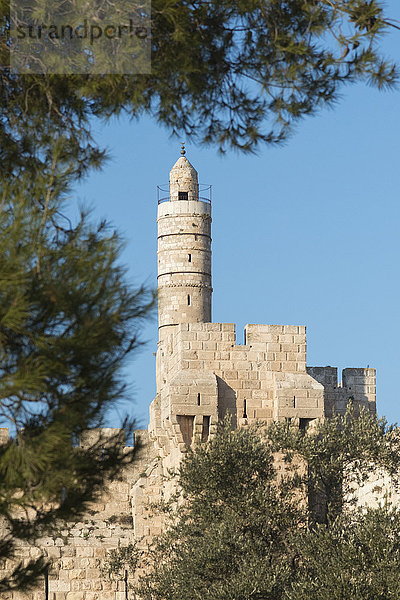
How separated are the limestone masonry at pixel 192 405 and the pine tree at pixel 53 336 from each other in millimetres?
8489

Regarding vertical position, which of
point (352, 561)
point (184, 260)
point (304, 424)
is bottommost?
point (352, 561)

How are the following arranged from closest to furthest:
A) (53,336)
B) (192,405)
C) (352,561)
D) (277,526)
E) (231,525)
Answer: (53,336), (352,561), (231,525), (277,526), (192,405)

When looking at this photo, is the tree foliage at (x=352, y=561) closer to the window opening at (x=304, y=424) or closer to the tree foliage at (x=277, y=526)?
the tree foliage at (x=277, y=526)

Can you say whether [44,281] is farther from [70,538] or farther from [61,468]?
[70,538]

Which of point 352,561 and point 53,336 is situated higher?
point 53,336

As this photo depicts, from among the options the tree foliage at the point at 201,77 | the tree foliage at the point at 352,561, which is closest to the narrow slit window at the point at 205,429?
the tree foliage at the point at 352,561

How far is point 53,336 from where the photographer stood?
7.19 meters

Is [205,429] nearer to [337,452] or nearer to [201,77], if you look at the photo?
[337,452]

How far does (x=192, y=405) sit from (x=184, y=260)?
1941cm

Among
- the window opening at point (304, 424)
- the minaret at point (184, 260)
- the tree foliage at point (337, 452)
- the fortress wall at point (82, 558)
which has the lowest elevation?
the fortress wall at point (82, 558)

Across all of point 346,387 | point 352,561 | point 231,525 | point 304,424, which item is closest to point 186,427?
point 304,424

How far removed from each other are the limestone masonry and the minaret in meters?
13.2

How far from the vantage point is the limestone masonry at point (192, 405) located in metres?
18.5

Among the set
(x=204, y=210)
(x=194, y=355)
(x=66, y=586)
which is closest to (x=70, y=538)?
(x=66, y=586)
